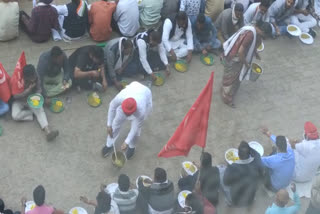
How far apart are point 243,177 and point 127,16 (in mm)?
3806

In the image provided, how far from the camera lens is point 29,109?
27.3 feet

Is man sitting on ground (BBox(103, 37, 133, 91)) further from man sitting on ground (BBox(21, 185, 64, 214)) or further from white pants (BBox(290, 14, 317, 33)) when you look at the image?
white pants (BBox(290, 14, 317, 33))

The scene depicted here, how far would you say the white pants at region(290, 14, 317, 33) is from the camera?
10746mm

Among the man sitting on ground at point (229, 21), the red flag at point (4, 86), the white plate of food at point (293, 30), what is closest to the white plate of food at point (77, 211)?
the red flag at point (4, 86)

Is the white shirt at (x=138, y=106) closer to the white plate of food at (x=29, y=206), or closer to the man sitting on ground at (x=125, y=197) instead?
the man sitting on ground at (x=125, y=197)

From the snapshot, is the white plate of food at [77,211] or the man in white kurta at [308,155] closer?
the white plate of food at [77,211]


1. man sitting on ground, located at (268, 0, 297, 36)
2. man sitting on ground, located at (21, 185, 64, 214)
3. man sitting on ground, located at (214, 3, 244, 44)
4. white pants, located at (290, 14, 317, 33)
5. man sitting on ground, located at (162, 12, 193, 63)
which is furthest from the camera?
white pants, located at (290, 14, 317, 33)

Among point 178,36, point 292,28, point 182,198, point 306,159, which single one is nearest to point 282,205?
point 306,159

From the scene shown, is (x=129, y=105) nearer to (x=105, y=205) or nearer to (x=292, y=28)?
(x=105, y=205)

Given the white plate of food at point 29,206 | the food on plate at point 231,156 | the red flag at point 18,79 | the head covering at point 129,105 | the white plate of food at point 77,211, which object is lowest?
the white plate of food at point 77,211

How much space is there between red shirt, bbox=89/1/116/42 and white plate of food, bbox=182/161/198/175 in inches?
123

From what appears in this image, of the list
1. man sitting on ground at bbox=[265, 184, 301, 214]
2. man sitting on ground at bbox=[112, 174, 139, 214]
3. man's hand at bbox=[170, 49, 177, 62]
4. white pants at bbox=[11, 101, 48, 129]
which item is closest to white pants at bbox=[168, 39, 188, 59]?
man's hand at bbox=[170, 49, 177, 62]

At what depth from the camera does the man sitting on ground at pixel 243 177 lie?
734 cm

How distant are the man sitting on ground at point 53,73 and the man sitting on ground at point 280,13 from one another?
14.1 feet
